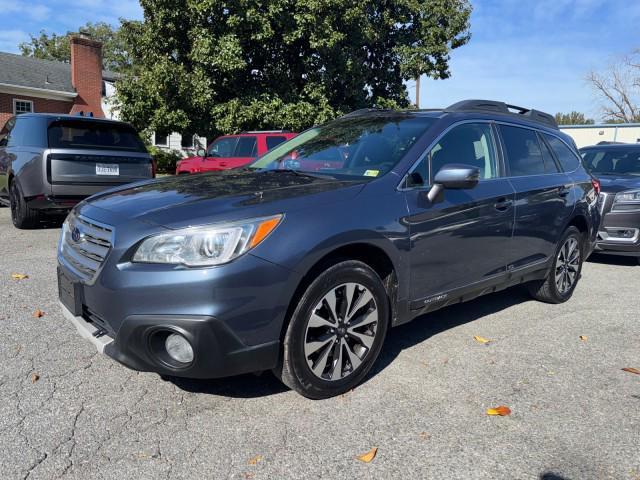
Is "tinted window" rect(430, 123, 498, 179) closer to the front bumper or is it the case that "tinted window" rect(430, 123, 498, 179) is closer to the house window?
the front bumper

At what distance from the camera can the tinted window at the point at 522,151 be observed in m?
4.34

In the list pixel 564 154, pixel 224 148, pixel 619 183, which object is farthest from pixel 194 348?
pixel 224 148

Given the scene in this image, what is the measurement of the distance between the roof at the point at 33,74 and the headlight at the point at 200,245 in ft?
92.4

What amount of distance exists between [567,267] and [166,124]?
14.6 m

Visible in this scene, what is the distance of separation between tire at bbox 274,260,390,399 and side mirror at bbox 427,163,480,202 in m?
0.73

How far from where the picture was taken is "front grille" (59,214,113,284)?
9.12 ft

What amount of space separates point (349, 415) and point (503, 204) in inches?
82.7

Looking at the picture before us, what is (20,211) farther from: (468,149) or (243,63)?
(243,63)

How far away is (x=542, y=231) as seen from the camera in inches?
181

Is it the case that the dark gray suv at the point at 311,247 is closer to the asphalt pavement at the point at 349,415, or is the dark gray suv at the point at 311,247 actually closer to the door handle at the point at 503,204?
the door handle at the point at 503,204

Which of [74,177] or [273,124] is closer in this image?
[74,177]

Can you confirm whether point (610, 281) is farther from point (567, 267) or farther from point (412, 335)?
point (412, 335)

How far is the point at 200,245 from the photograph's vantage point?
2547mm

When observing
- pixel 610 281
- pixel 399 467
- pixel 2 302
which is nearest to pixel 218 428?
pixel 399 467
